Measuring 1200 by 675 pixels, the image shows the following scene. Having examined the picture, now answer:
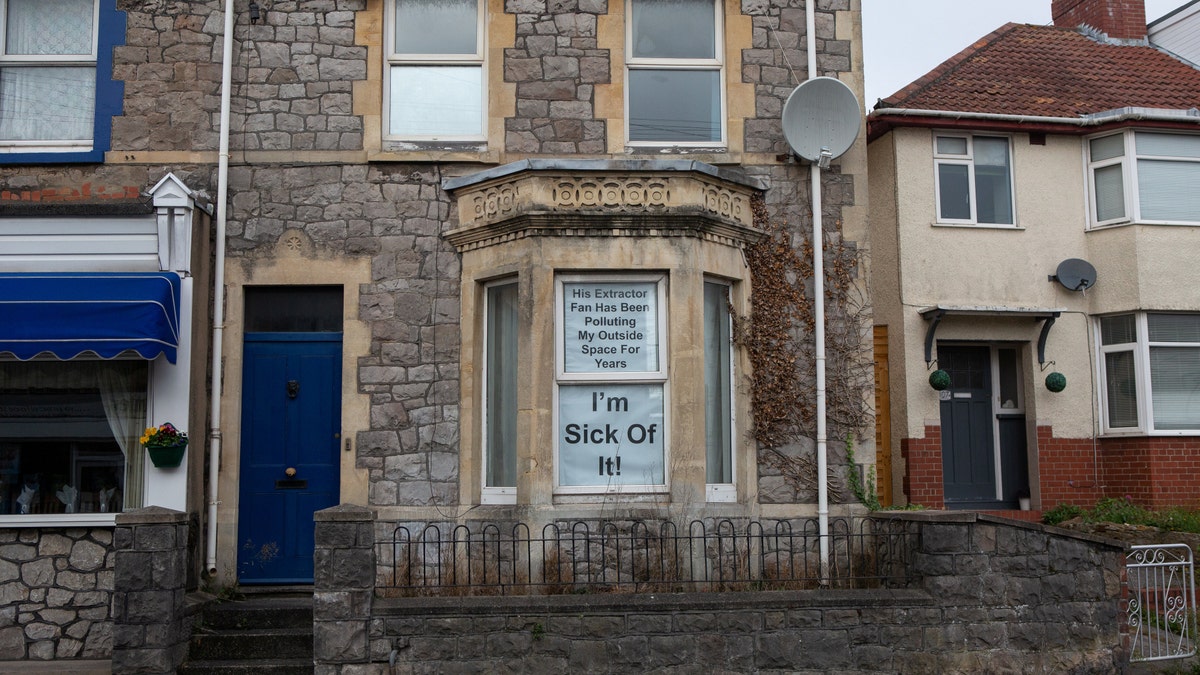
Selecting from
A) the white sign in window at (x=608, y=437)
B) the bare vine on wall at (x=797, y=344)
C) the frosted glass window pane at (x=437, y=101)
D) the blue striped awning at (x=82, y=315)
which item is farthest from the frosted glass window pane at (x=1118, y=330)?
the blue striped awning at (x=82, y=315)

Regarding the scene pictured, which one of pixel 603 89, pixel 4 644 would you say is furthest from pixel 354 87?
pixel 4 644

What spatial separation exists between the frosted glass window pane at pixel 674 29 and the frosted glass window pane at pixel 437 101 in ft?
5.08

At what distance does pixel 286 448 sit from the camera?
30.5 ft

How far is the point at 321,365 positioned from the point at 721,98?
14.4ft

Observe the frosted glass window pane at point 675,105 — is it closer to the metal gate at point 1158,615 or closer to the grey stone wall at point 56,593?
the metal gate at point 1158,615

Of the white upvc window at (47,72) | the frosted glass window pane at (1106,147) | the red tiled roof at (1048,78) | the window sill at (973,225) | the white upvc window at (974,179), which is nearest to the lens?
the white upvc window at (47,72)

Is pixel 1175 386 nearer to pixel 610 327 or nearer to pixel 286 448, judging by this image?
pixel 610 327

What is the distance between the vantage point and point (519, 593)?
27.3ft

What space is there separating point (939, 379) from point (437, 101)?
676 cm

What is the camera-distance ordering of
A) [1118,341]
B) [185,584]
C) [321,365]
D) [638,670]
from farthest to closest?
1. [1118,341]
2. [321,365]
3. [185,584]
4. [638,670]

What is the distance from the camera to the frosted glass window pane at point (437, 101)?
9.64m

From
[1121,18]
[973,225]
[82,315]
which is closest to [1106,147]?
[973,225]

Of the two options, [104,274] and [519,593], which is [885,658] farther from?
[104,274]

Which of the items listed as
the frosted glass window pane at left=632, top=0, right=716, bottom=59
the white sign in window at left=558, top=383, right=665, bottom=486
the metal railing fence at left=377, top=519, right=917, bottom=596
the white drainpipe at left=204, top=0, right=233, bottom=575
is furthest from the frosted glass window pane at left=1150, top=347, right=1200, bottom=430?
the white drainpipe at left=204, top=0, right=233, bottom=575
